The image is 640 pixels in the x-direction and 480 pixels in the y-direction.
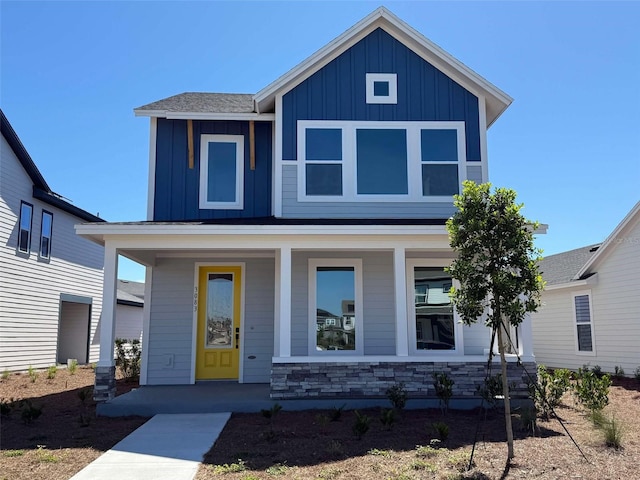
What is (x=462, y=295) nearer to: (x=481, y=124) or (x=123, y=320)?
(x=481, y=124)

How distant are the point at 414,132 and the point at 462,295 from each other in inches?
209

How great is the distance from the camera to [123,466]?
18.6ft

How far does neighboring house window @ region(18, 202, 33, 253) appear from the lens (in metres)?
14.9

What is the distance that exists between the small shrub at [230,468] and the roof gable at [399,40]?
707cm

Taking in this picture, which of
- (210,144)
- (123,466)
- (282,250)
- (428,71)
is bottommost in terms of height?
(123,466)

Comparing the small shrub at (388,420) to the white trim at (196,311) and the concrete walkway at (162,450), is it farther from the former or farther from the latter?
the white trim at (196,311)

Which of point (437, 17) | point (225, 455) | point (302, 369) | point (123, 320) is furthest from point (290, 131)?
point (123, 320)

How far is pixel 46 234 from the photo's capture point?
639 inches

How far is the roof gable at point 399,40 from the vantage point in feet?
33.8

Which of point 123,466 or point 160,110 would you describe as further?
point 160,110

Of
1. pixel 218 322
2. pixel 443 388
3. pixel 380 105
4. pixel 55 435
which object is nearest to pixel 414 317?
pixel 443 388

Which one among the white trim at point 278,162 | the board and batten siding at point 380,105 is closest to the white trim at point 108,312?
the white trim at point 278,162

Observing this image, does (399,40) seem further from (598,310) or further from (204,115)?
(598,310)

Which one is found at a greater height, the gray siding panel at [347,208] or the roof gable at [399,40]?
the roof gable at [399,40]
